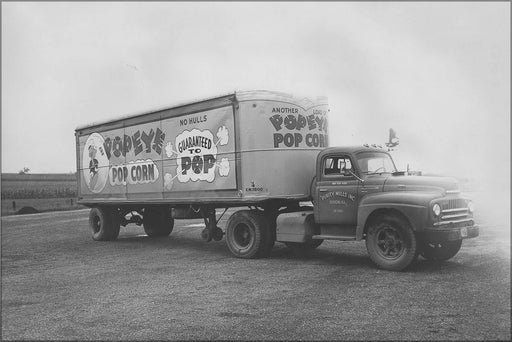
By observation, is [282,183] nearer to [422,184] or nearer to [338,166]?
[338,166]

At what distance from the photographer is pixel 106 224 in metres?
14.3

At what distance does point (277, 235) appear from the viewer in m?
9.90

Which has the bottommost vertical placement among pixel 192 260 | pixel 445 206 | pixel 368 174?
pixel 192 260

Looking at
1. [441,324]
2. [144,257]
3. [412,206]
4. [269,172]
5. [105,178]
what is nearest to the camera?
[441,324]

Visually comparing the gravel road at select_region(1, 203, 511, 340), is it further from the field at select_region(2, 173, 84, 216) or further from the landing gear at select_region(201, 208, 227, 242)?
the field at select_region(2, 173, 84, 216)

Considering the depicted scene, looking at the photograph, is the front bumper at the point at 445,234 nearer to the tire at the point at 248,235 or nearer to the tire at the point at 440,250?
the tire at the point at 440,250

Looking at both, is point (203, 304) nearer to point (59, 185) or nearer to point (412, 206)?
point (412, 206)

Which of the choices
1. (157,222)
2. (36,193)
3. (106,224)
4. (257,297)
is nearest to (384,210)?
(257,297)

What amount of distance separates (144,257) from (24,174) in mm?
32139

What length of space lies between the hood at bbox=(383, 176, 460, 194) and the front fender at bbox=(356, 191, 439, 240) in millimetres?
147

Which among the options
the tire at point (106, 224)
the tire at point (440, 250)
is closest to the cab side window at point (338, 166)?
the tire at point (440, 250)

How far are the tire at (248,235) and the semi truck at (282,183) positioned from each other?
0.07 feet

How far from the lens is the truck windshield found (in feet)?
29.9

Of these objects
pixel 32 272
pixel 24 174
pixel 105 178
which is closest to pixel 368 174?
pixel 32 272
